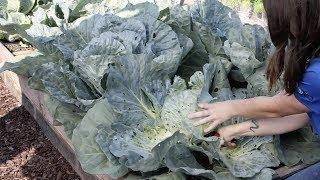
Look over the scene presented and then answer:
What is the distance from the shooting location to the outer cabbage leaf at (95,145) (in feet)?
6.89

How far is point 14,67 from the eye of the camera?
9.27ft

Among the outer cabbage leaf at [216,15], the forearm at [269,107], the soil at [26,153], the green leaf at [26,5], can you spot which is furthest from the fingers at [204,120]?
the green leaf at [26,5]

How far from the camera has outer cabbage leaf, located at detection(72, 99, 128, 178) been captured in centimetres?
210

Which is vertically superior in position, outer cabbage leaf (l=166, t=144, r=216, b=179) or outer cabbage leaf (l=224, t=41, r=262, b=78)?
outer cabbage leaf (l=224, t=41, r=262, b=78)

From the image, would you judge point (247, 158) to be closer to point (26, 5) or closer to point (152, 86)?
point (152, 86)

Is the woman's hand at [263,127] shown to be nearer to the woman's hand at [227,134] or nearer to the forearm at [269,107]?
the woman's hand at [227,134]

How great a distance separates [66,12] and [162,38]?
919 millimetres

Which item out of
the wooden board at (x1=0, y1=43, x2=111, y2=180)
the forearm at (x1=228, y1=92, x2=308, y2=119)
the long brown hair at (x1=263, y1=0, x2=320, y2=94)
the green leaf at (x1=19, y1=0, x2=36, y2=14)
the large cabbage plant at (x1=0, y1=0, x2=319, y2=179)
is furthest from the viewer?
the green leaf at (x1=19, y1=0, x2=36, y2=14)

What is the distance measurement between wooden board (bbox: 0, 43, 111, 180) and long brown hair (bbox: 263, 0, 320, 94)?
0.99 metres

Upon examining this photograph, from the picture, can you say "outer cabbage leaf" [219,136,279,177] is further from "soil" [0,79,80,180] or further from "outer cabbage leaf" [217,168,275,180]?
"soil" [0,79,80,180]

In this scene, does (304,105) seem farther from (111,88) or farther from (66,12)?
(66,12)

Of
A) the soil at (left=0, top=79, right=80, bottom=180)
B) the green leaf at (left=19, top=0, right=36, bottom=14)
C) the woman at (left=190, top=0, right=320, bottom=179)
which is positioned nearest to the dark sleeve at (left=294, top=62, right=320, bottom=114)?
the woman at (left=190, top=0, right=320, bottom=179)

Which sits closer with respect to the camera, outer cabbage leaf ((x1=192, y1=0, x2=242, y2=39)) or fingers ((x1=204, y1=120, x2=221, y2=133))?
fingers ((x1=204, y1=120, x2=221, y2=133))

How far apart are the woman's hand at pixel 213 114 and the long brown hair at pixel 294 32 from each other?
33cm
